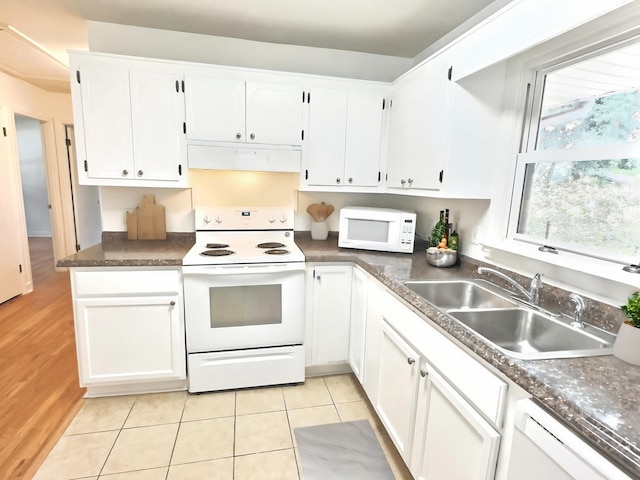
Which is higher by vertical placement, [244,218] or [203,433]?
[244,218]

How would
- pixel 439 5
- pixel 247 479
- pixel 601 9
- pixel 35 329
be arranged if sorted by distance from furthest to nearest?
pixel 35 329, pixel 439 5, pixel 247 479, pixel 601 9

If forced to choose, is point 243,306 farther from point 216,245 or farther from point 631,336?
point 631,336

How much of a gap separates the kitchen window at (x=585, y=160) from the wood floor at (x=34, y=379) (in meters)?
2.77

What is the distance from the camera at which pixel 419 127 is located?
6.98 feet

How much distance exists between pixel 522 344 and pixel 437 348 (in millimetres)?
427

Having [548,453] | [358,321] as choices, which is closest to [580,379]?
[548,453]

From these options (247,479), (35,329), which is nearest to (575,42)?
(247,479)

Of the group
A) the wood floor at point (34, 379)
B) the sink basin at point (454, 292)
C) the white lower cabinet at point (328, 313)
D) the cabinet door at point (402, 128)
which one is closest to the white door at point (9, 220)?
the wood floor at point (34, 379)

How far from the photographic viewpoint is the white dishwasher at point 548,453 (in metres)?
0.72

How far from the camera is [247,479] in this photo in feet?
5.38

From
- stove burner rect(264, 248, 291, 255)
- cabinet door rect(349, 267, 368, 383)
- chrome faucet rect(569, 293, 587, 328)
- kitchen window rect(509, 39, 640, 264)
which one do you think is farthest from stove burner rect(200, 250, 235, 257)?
chrome faucet rect(569, 293, 587, 328)

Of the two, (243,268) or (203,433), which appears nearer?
(203,433)

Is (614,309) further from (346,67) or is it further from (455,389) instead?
(346,67)

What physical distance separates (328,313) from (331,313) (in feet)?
0.07
